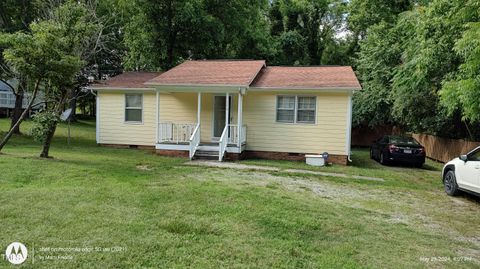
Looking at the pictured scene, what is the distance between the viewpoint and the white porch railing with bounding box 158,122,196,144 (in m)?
14.6

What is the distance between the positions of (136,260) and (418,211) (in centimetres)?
546

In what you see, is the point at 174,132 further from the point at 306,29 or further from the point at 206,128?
the point at 306,29

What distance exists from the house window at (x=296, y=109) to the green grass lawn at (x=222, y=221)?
17.4ft

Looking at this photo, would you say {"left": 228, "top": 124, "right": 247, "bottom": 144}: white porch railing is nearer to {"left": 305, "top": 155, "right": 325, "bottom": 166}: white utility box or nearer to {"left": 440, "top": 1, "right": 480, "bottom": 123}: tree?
{"left": 305, "top": 155, "right": 325, "bottom": 166}: white utility box

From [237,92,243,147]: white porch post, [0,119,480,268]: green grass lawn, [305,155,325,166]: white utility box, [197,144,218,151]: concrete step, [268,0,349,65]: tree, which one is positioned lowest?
[0,119,480,268]: green grass lawn

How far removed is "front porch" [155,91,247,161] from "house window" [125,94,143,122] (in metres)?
1.07

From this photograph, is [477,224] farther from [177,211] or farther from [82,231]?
[82,231]

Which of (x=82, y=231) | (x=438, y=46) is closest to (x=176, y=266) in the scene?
(x=82, y=231)

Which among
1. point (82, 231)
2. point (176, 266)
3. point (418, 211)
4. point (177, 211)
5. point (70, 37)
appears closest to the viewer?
point (176, 266)

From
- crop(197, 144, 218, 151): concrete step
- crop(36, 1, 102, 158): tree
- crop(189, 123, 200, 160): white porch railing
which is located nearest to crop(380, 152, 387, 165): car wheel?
crop(197, 144, 218, 151): concrete step

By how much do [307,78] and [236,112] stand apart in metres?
3.05

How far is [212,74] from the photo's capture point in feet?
49.9

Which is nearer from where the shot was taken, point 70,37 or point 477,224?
point 477,224

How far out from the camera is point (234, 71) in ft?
51.2
